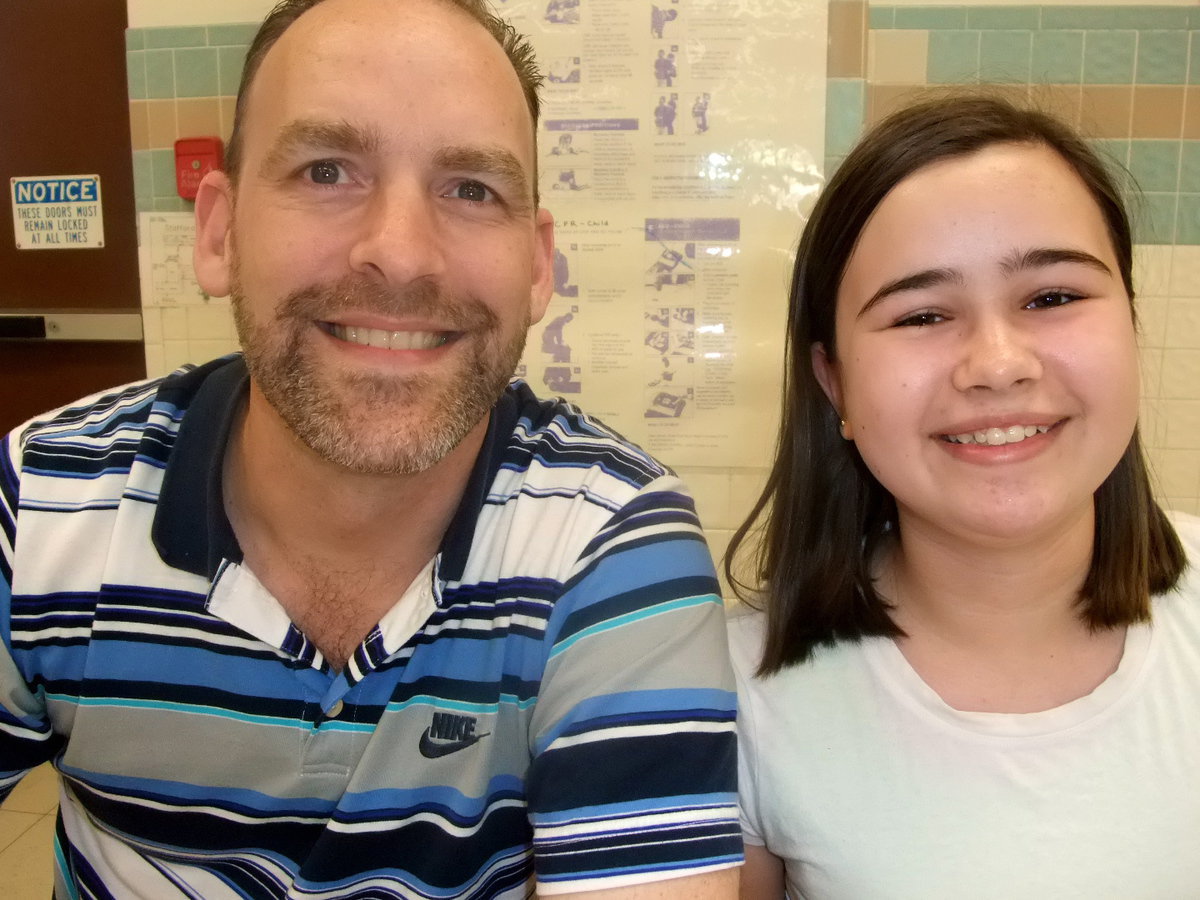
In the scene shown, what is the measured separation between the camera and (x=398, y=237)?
914 millimetres

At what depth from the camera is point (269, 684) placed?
3.03ft

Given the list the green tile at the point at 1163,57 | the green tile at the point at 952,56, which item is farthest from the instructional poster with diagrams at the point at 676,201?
the green tile at the point at 1163,57

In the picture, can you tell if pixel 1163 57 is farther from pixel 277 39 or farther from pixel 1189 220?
pixel 277 39

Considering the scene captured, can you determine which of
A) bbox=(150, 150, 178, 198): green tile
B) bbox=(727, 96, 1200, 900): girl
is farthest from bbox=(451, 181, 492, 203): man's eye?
bbox=(150, 150, 178, 198): green tile

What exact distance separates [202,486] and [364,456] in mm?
210

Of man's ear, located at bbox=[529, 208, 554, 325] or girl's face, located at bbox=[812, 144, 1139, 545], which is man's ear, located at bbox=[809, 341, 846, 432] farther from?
man's ear, located at bbox=[529, 208, 554, 325]

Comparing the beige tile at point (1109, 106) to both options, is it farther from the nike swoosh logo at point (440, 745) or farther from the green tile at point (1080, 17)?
the nike swoosh logo at point (440, 745)

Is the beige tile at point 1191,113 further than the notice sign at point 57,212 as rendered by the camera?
No

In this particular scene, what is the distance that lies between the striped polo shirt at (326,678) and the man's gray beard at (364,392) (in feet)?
0.32

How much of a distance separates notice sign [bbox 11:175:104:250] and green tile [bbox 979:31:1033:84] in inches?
96.8

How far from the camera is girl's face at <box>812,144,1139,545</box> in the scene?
92cm

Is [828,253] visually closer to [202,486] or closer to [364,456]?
[364,456]

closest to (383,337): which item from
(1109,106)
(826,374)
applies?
(826,374)

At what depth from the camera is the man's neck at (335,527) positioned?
996 millimetres
